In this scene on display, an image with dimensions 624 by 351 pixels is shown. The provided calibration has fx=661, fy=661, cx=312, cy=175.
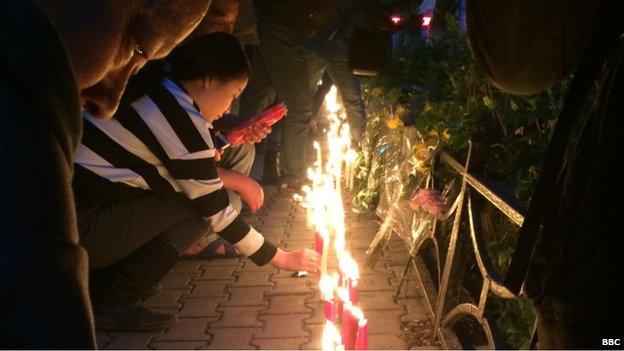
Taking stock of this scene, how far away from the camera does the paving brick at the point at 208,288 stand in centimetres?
475

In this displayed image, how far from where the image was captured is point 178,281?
5.02 m

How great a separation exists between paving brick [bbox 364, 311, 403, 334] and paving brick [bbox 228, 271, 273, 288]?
0.95m

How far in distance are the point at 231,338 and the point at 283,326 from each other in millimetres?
339

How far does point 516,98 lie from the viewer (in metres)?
3.64

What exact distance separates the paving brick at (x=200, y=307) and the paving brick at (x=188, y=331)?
0.28 feet

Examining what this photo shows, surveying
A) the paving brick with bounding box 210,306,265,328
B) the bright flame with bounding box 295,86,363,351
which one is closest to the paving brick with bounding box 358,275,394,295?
the bright flame with bounding box 295,86,363,351

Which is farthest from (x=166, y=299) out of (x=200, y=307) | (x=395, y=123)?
(x=395, y=123)

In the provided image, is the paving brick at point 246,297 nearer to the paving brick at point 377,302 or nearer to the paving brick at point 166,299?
the paving brick at point 166,299

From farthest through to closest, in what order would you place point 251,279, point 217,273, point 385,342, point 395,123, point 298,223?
point 298,223 → point 395,123 → point 217,273 → point 251,279 → point 385,342

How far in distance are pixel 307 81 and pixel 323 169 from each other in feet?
3.88

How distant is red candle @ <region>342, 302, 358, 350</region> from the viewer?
3.01 meters

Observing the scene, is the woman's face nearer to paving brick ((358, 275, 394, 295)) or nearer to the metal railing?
the metal railing

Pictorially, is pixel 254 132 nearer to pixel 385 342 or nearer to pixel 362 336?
pixel 385 342

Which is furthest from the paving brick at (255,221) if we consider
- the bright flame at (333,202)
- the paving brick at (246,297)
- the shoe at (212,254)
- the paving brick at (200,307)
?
the paving brick at (200,307)
